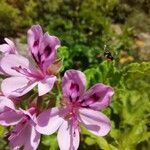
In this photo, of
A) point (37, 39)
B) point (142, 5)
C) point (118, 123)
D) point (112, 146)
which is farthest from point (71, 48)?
point (37, 39)

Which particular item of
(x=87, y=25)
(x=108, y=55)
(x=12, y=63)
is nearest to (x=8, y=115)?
(x=12, y=63)

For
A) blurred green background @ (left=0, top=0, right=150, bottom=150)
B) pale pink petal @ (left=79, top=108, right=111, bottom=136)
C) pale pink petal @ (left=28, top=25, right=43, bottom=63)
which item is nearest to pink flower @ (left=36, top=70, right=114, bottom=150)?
pale pink petal @ (left=79, top=108, right=111, bottom=136)

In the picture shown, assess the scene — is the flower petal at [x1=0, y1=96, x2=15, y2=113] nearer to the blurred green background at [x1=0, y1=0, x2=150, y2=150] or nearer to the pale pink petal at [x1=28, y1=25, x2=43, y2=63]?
the pale pink petal at [x1=28, y1=25, x2=43, y2=63]

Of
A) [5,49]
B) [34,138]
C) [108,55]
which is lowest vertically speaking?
[108,55]

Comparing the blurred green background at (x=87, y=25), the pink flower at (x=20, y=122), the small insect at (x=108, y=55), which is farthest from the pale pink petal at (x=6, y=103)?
the blurred green background at (x=87, y=25)

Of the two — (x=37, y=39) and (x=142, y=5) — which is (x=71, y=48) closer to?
(x=142, y=5)

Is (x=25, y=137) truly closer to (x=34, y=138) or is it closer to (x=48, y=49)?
(x=34, y=138)
